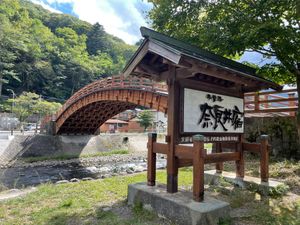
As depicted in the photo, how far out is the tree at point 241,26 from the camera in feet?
19.8

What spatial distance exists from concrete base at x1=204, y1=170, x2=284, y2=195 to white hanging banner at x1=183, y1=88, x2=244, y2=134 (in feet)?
4.04

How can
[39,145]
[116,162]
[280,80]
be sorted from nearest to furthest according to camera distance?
[280,80] < [116,162] < [39,145]

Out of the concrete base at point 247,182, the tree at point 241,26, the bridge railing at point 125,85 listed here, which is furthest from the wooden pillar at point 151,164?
the bridge railing at point 125,85

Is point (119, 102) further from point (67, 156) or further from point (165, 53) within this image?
point (165, 53)

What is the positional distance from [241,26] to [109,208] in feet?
18.5

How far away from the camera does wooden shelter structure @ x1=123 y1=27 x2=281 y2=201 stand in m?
4.43

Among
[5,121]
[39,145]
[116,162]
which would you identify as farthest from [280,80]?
[5,121]

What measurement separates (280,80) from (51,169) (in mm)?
14829

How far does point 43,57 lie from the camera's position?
159 ft

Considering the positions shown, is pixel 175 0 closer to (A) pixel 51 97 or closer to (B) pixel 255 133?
(B) pixel 255 133

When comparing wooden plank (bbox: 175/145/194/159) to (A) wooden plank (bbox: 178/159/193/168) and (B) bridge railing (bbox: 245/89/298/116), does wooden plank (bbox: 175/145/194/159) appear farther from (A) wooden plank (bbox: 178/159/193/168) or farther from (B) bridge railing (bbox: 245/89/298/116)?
(B) bridge railing (bbox: 245/89/298/116)

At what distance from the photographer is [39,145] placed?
22.0 m

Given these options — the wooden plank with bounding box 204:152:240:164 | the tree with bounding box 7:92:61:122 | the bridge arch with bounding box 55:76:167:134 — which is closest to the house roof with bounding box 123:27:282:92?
the wooden plank with bounding box 204:152:240:164

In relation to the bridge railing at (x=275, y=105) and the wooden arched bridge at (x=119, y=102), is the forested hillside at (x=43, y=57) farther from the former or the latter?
the bridge railing at (x=275, y=105)
